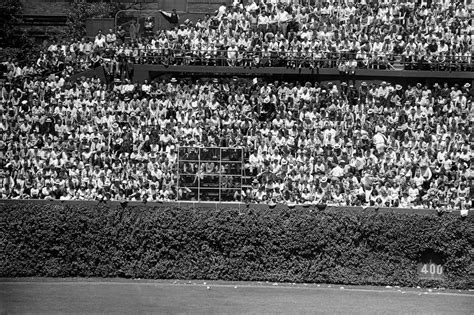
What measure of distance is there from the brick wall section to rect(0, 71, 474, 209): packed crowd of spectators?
13.1m

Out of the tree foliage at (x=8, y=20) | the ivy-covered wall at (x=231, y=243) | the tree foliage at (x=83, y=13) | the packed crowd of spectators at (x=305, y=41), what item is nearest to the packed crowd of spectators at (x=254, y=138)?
the ivy-covered wall at (x=231, y=243)

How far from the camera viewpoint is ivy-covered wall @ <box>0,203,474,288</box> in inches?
1451

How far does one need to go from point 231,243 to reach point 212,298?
3.82 m

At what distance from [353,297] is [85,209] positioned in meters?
10.7

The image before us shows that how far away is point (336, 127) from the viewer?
4016cm

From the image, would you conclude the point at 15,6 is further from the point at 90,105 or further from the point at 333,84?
the point at 333,84

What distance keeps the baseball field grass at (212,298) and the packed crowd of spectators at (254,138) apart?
3.45 metres

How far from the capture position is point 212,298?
3394cm

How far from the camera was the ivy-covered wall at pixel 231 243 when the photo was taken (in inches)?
1451

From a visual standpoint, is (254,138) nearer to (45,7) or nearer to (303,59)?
(303,59)

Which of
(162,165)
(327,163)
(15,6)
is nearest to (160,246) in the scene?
(162,165)

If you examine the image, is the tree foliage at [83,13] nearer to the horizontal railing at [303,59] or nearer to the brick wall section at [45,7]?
the brick wall section at [45,7]

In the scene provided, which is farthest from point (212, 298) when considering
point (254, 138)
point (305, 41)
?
point (305, 41)

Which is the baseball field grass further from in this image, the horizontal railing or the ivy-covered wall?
the horizontal railing
